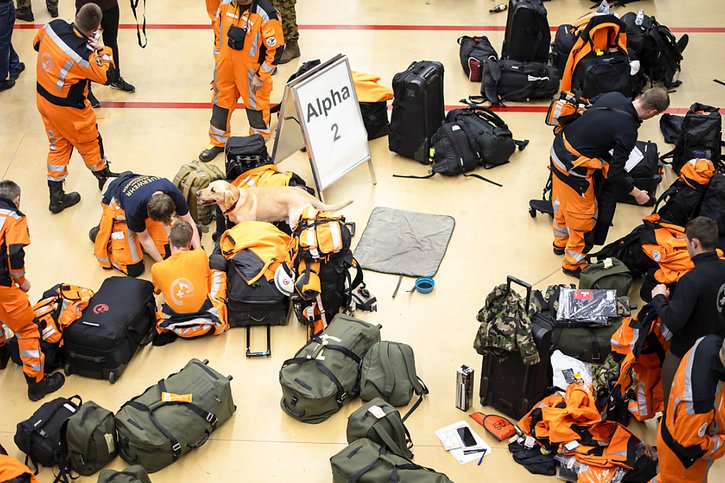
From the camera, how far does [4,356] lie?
6.15m

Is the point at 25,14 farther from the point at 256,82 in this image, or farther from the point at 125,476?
the point at 125,476

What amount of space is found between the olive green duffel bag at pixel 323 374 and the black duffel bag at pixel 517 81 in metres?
3.98

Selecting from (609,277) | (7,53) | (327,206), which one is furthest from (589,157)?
(7,53)

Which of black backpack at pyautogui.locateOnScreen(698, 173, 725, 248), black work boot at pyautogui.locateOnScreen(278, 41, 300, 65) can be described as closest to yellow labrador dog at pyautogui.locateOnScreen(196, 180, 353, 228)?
black backpack at pyautogui.locateOnScreen(698, 173, 725, 248)

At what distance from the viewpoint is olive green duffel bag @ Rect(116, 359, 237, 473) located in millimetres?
5293

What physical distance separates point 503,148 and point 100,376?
163 inches

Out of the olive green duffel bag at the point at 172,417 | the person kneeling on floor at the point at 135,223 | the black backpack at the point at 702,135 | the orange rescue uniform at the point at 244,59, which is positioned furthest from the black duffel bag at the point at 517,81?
the olive green duffel bag at the point at 172,417

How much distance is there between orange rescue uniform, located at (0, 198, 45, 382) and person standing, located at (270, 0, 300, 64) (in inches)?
173

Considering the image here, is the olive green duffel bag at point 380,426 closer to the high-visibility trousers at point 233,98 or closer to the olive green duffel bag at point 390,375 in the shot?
the olive green duffel bag at point 390,375

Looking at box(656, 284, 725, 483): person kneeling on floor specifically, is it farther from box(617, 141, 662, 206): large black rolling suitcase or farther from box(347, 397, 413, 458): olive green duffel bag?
box(617, 141, 662, 206): large black rolling suitcase

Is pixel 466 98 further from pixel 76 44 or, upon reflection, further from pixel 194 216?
pixel 76 44

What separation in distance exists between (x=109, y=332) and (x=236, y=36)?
3.03 m

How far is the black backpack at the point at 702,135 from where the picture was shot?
7.07 m

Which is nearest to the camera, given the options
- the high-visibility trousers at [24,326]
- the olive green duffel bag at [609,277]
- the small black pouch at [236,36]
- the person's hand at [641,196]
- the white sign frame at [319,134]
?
the high-visibility trousers at [24,326]
